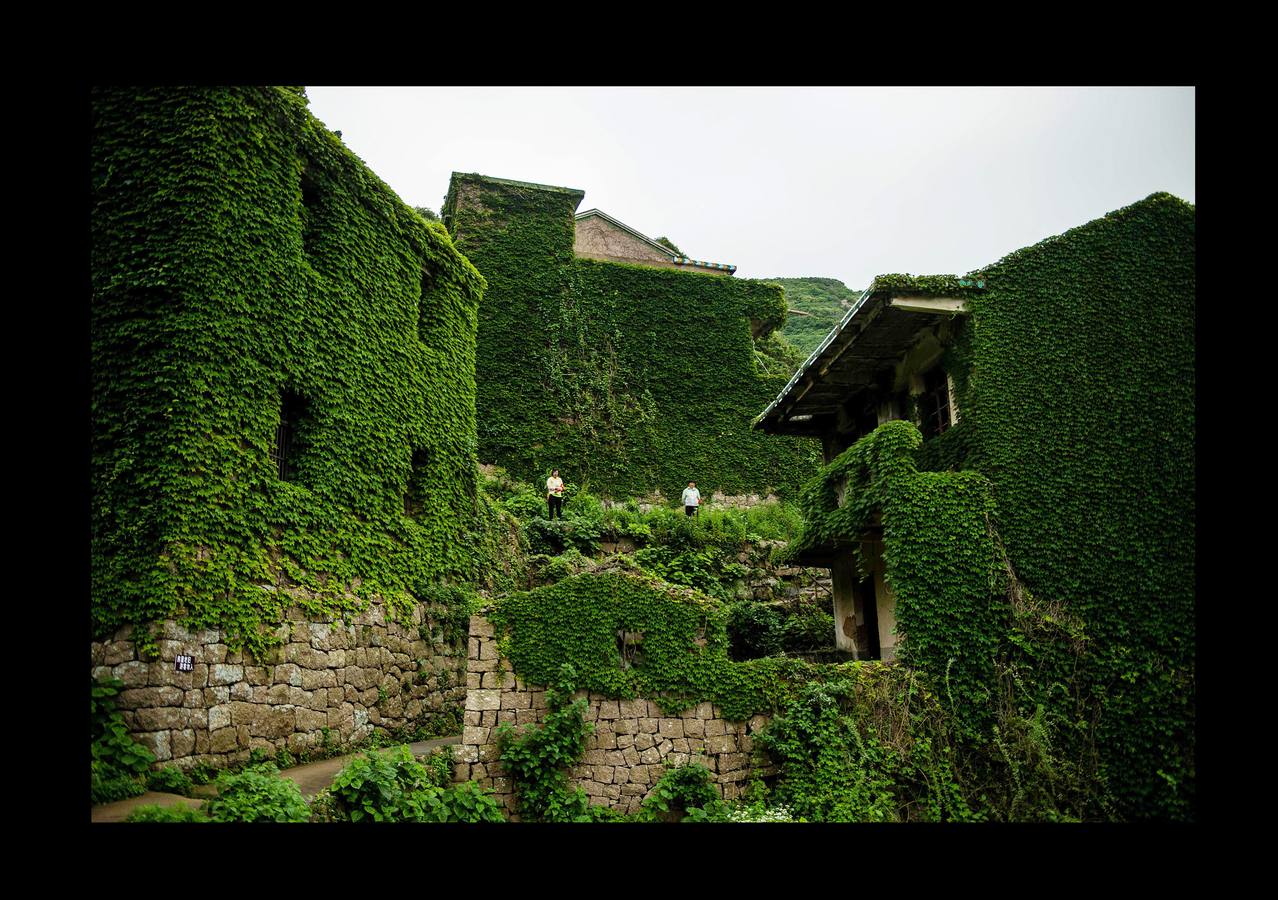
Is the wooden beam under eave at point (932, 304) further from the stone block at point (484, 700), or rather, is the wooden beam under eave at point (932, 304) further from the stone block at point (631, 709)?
the stone block at point (484, 700)

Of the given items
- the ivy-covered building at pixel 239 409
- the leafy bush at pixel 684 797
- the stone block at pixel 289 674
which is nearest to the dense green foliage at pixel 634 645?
the leafy bush at pixel 684 797

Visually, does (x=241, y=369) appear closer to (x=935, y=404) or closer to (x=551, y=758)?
(x=551, y=758)

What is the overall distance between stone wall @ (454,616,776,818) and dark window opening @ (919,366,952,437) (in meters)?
6.72

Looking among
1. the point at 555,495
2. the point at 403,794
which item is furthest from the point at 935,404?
the point at 403,794

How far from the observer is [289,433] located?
1340 cm

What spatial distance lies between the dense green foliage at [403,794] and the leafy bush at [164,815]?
1.65 metres

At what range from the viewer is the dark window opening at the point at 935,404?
1541 centimetres

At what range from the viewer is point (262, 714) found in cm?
1126

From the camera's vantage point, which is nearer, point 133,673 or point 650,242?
point 133,673

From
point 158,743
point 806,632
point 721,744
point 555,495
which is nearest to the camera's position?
point 158,743

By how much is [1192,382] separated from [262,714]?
572 inches

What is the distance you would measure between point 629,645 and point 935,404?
764 centimetres

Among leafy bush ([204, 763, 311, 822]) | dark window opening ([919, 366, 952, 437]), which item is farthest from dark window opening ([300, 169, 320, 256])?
dark window opening ([919, 366, 952, 437])
